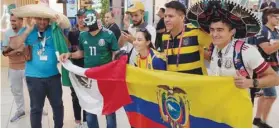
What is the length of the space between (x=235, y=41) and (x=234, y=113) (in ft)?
1.48

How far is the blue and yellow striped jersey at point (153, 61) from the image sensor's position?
8.41ft

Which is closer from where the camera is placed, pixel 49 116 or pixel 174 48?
pixel 174 48

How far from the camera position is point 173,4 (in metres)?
2.49

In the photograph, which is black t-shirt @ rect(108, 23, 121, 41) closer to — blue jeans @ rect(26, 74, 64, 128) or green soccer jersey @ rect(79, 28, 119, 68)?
green soccer jersey @ rect(79, 28, 119, 68)

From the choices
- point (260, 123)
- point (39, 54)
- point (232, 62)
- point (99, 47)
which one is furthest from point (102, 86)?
point (260, 123)

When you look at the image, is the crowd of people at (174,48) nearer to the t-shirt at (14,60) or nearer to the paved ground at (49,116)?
the t-shirt at (14,60)

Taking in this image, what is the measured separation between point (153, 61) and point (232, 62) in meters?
0.72

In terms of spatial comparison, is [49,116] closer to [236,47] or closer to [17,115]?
[17,115]

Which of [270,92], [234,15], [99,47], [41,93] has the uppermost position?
[234,15]

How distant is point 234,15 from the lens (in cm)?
205

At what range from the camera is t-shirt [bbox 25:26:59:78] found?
10.1 ft

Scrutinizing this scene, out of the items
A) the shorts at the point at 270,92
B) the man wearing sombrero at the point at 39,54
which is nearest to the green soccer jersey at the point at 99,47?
the man wearing sombrero at the point at 39,54

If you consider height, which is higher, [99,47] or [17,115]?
[99,47]

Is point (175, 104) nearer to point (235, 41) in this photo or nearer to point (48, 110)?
→ point (235, 41)
